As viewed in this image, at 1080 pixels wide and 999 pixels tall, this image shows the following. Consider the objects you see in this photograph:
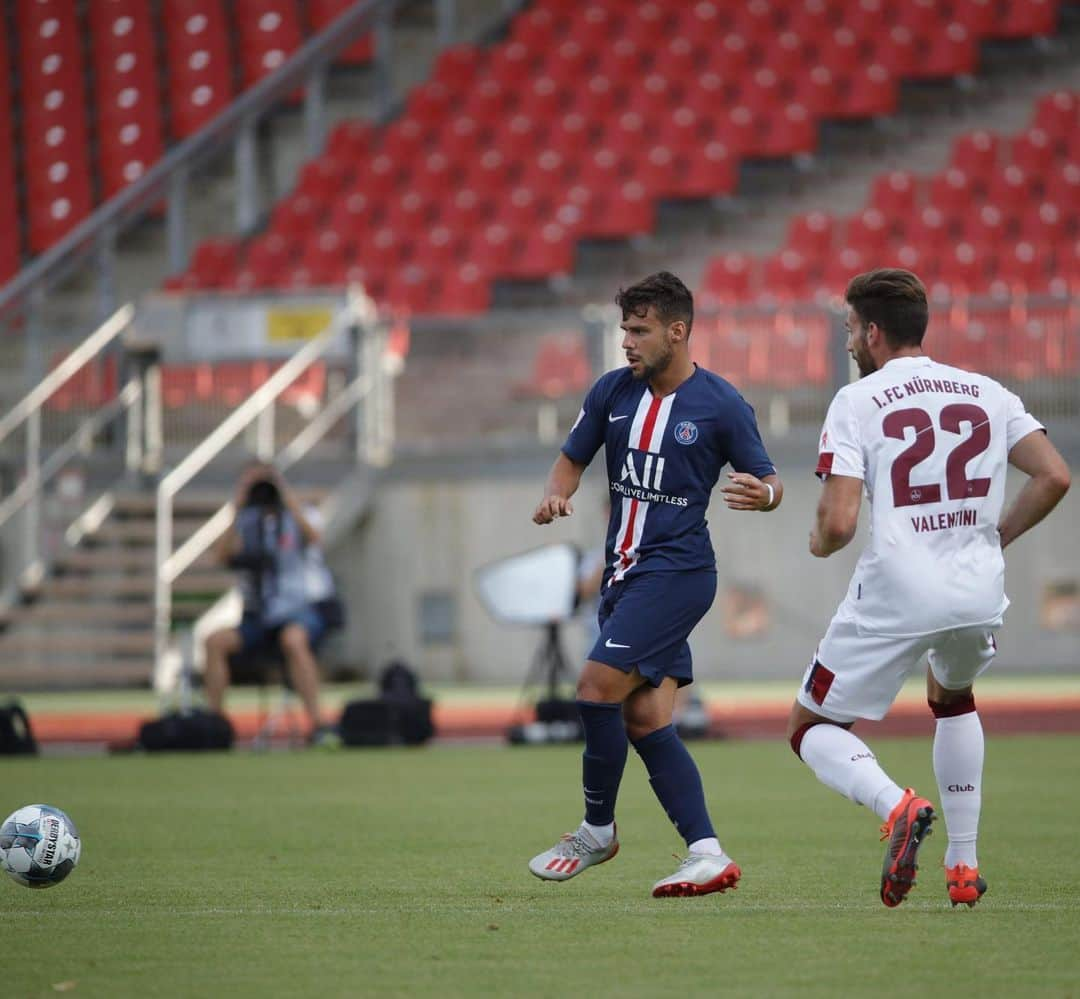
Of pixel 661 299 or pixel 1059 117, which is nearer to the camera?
pixel 661 299

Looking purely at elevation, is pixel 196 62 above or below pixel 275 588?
above

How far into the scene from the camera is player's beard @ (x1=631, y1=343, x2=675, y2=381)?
6570mm

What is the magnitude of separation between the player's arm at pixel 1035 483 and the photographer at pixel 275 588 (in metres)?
8.17

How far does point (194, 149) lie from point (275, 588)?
41.8ft

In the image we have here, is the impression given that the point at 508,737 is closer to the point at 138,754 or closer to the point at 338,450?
the point at 138,754

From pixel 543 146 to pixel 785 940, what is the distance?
804 inches

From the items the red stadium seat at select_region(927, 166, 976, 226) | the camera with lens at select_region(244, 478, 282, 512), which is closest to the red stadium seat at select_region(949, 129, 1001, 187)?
the red stadium seat at select_region(927, 166, 976, 226)

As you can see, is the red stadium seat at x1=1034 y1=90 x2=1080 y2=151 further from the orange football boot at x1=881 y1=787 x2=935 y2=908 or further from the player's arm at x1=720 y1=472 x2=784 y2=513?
the orange football boot at x1=881 y1=787 x2=935 y2=908

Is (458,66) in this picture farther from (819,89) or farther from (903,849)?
(903,849)

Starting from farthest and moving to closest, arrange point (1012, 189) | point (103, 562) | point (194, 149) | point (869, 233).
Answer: point (194, 149)
point (869, 233)
point (1012, 189)
point (103, 562)

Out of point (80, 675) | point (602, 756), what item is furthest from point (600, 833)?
point (80, 675)

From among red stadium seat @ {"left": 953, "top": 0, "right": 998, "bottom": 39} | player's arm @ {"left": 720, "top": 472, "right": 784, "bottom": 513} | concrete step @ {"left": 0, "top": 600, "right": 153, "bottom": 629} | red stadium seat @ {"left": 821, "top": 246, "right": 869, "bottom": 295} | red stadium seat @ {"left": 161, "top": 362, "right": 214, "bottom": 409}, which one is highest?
red stadium seat @ {"left": 953, "top": 0, "right": 998, "bottom": 39}

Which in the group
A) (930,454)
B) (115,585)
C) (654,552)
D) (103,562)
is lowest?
(115,585)

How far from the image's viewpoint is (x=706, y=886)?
6301 millimetres
